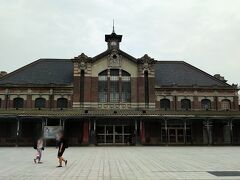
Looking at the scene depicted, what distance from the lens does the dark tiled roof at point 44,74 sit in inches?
1505

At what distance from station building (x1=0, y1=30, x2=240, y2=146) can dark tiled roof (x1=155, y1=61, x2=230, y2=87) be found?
0.13 meters

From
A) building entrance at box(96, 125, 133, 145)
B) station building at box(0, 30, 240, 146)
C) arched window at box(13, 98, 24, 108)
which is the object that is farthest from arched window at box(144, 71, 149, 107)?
arched window at box(13, 98, 24, 108)

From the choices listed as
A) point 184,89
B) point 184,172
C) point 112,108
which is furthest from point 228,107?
point 184,172

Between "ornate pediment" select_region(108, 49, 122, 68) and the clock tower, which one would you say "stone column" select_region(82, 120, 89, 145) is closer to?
"ornate pediment" select_region(108, 49, 122, 68)

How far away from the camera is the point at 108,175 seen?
10.8m

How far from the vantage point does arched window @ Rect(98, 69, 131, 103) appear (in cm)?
3706

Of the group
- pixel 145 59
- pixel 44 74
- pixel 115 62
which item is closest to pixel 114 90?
pixel 115 62

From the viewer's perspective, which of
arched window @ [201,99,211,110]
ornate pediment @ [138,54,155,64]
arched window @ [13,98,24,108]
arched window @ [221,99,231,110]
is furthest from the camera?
arched window @ [221,99,231,110]

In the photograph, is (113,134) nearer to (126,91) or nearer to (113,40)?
(126,91)

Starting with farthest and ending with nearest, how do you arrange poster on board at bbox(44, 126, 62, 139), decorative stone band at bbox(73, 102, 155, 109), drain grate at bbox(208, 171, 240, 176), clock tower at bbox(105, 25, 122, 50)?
clock tower at bbox(105, 25, 122, 50)
decorative stone band at bbox(73, 102, 155, 109)
poster on board at bbox(44, 126, 62, 139)
drain grate at bbox(208, 171, 240, 176)

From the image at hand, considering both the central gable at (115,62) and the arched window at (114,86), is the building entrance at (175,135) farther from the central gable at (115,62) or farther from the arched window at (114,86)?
the central gable at (115,62)

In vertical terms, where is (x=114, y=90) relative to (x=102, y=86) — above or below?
below

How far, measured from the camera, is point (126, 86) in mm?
37562

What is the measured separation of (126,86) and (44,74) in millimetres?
10669
